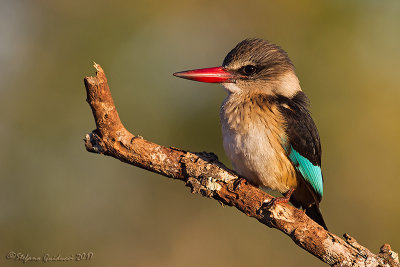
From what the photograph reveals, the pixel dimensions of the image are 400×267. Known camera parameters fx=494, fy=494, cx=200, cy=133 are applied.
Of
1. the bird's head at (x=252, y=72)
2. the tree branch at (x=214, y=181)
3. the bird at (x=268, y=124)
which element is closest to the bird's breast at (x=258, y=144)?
the bird at (x=268, y=124)

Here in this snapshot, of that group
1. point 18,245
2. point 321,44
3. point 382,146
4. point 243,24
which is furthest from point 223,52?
point 18,245

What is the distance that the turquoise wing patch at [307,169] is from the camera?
147 inches

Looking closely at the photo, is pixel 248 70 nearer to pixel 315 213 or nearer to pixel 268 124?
pixel 268 124

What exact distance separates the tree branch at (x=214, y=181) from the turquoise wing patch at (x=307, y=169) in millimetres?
455

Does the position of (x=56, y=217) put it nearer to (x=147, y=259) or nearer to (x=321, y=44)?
(x=147, y=259)

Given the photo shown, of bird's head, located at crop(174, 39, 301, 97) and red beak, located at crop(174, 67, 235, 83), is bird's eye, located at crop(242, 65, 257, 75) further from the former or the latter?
red beak, located at crop(174, 67, 235, 83)

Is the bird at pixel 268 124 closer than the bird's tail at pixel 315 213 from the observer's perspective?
Yes

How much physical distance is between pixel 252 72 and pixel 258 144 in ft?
2.54

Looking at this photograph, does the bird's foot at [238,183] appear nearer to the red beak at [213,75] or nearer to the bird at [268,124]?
the bird at [268,124]

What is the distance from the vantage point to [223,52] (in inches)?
272

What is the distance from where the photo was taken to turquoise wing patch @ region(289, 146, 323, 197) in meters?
3.73

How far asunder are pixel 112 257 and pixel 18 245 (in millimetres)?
1177

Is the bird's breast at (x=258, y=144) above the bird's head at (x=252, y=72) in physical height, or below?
below

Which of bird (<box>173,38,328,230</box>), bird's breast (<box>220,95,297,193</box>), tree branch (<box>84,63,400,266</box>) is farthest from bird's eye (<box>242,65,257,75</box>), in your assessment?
tree branch (<box>84,63,400,266</box>)
